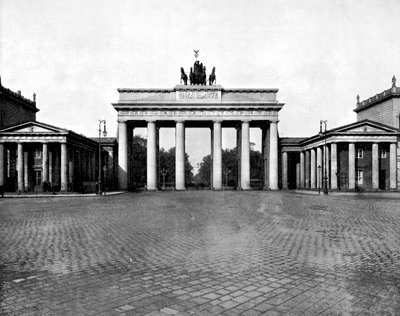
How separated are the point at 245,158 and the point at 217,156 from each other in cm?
417

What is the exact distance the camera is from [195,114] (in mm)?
57406

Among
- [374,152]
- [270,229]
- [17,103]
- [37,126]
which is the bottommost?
[270,229]

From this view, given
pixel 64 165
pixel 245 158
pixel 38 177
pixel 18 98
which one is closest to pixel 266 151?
pixel 245 158

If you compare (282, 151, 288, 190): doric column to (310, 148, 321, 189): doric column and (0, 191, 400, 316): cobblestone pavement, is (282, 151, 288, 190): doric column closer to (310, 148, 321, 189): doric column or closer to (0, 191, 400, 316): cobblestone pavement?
(310, 148, 321, 189): doric column

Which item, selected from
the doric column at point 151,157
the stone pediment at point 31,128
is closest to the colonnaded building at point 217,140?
the doric column at point 151,157

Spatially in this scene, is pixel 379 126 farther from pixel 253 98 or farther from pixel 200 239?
pixel 200 239

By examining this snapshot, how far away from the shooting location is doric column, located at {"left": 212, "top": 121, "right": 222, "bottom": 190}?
5728cm

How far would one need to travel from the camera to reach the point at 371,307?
18.1 ft

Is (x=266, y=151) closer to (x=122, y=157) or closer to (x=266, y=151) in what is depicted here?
(x=266, y=151)

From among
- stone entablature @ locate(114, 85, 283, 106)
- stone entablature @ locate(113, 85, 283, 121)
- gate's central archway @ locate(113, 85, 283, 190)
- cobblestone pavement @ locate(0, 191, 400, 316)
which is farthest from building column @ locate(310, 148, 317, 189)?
cobblestone pavement @ locate(0, 191, 400, 316)

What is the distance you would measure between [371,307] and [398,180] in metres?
56.1

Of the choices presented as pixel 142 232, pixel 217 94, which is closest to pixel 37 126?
pixel 217 94

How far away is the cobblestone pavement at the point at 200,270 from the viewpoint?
5652 mm

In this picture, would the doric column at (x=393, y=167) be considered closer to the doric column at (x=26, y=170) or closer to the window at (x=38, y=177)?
the window at (x=38, y=177)
